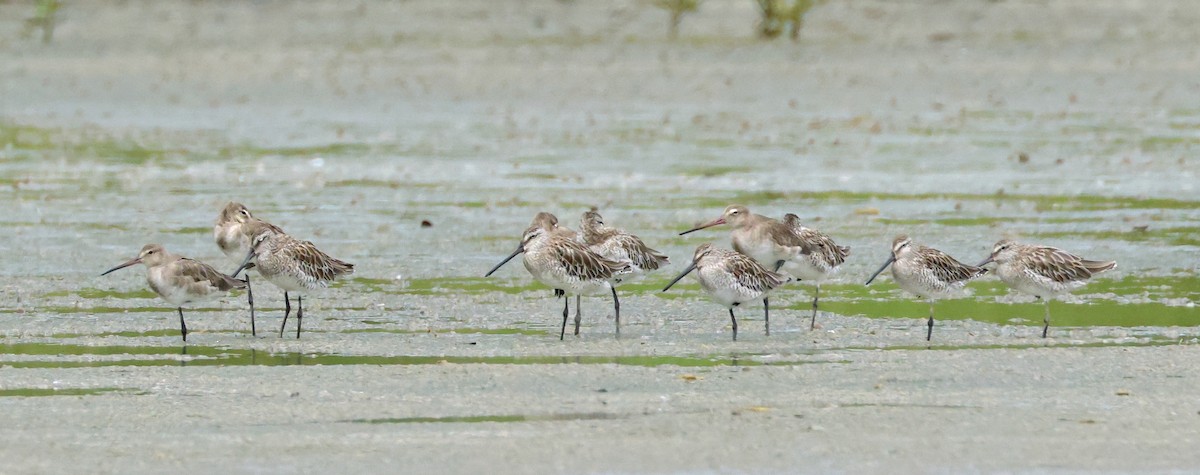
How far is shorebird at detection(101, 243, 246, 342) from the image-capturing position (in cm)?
1287

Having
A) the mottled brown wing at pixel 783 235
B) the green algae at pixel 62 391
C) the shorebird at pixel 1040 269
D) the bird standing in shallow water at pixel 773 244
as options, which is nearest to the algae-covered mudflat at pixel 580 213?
the green algae at pixel 62 391

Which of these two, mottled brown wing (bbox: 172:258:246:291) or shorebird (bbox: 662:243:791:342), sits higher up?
shorebird (bbox: 662:243:791:342)

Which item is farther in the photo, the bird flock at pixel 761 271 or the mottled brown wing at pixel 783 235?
the mottled brown wing at pixel 783 235

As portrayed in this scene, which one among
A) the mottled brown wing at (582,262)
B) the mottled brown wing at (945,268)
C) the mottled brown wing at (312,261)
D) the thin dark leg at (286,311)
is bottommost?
the thin dark leg at (286,311)

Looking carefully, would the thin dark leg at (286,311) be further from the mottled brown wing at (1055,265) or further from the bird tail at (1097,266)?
the bird tail at (1097,266)

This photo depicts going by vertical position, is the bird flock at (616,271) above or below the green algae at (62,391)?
above

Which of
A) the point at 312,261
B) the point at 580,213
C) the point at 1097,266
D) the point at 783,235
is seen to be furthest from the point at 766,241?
the point at 580,213

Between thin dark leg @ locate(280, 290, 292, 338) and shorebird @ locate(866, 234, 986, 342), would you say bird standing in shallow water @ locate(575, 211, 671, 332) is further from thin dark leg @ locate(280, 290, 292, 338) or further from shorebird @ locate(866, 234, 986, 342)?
thin dark leg @ locate(280, 290, 292, 338)

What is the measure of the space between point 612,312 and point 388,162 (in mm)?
10609

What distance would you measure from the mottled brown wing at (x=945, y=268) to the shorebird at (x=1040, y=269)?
0.62 ft

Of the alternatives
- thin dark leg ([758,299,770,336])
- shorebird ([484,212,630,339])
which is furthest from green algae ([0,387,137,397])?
thin dark leg ([758,299,770,336])

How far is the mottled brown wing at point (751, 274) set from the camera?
12812 millimetres

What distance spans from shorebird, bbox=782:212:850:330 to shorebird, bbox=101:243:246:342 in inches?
161

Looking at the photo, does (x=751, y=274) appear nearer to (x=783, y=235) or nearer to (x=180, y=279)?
(x=783, y=235)
